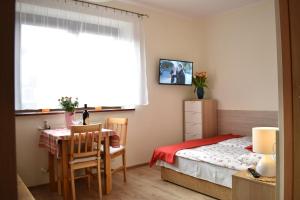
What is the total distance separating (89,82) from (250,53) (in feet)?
9.13

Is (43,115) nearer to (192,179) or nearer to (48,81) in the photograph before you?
(48,81)

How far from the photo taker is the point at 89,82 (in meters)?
3.68

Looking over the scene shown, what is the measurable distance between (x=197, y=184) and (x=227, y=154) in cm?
52

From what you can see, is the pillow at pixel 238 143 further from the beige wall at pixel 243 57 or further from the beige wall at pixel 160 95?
the beige wall at pixel 160 95

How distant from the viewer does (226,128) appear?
188 inches

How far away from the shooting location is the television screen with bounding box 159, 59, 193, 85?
14.8ft

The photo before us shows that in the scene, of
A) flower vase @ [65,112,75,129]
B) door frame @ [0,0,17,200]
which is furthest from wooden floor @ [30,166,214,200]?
door frame @ [0,0,17,200]

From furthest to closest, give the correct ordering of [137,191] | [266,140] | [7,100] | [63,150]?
[137,191] → [63,150] → [266,140] → [7,100]

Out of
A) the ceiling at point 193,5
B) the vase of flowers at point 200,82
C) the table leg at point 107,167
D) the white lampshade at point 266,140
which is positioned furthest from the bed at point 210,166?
the ceiling at point 193,5

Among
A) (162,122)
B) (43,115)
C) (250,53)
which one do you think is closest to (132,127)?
(162,122)

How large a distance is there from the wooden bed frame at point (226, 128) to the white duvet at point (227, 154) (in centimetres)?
26

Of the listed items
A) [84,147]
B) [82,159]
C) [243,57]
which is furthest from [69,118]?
[243,57]

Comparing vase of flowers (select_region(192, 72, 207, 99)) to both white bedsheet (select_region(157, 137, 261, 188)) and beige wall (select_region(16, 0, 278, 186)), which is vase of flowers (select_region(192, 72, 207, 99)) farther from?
white bedsheet (select_region(157, 137, 261, 188))

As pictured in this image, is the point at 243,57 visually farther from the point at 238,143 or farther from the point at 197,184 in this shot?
the point at 197,184
